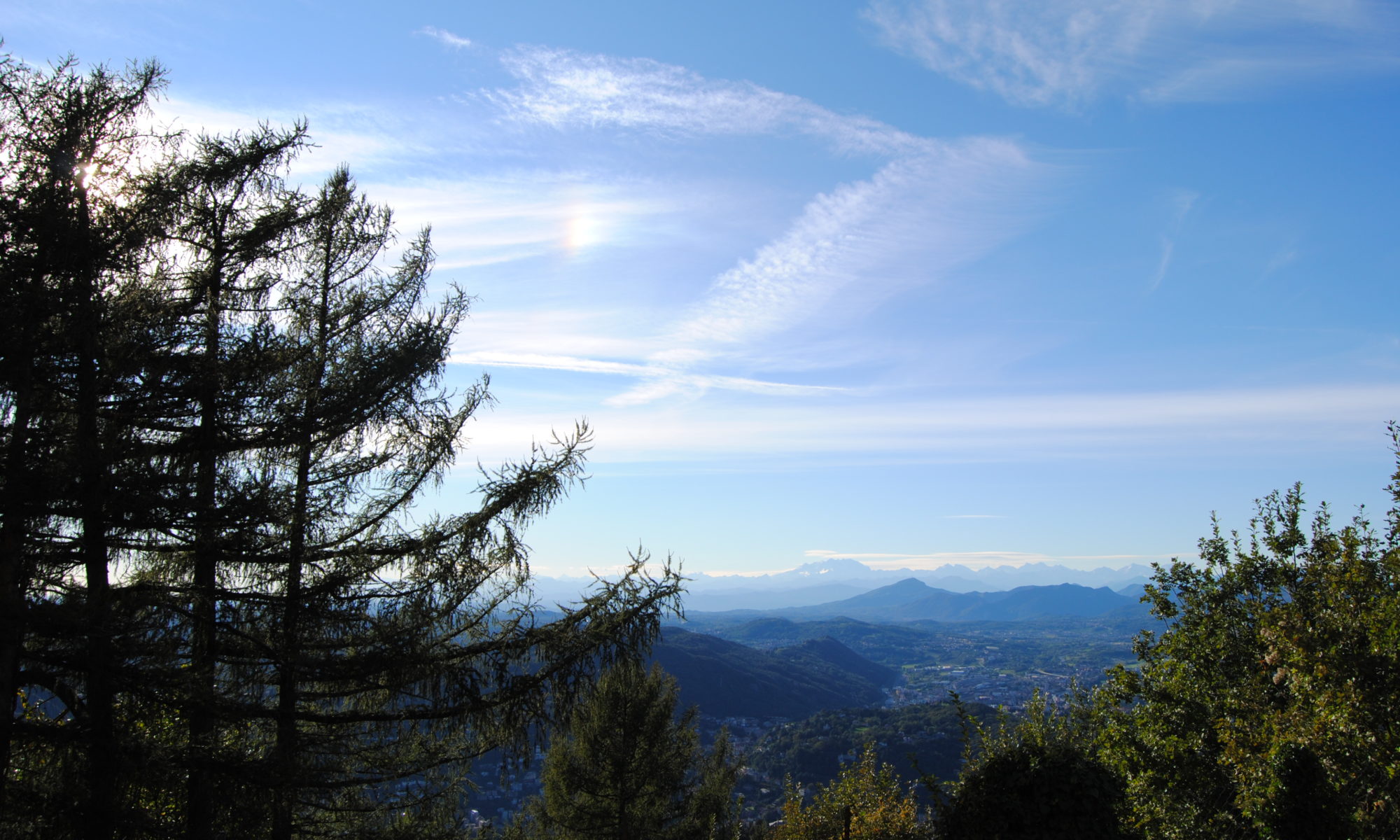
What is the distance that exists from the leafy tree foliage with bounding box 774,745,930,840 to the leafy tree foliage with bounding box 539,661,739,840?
230cm

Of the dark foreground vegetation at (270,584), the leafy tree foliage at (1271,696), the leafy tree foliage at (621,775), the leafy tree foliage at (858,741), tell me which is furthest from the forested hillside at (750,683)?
the dark foreground vegetation at (270,584)

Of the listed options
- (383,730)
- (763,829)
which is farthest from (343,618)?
(763,829)

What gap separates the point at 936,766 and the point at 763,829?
67796 millimetres

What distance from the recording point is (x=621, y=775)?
1712 cm

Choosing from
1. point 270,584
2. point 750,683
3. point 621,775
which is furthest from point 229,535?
point 750,683

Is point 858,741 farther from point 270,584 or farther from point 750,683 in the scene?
point 270,584

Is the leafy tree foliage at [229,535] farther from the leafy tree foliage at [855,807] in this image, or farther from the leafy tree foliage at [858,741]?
the leafy tree foliage at [858,741]

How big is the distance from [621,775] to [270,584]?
1210 cm

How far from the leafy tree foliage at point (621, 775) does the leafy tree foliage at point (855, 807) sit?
2.30 m

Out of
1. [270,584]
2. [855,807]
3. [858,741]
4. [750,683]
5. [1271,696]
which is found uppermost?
[270,584]

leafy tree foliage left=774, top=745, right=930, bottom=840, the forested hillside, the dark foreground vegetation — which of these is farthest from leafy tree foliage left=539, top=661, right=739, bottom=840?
the forested hillside

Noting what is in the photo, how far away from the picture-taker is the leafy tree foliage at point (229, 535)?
6000mm

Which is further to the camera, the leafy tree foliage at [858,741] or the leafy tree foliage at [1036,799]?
the leafy tree foliage at [858,741]

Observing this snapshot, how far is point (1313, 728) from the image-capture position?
8.78 meters
